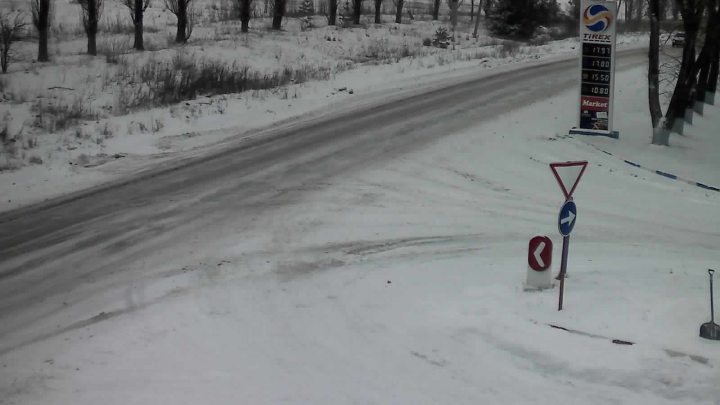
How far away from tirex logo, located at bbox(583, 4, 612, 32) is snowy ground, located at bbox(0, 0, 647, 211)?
298 inches

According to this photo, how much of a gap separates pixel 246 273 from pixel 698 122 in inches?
819

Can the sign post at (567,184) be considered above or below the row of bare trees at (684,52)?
below

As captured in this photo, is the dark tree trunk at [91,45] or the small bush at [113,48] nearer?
the small bush at [113,48]

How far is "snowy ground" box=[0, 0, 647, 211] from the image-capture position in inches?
566

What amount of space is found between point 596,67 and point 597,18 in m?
1.22

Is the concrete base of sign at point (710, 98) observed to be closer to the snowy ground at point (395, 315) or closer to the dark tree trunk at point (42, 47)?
the snowy ground at point (395, 315)

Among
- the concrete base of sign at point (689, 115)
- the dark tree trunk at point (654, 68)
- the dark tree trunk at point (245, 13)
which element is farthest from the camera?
the dark tree trunk at point (245, 13)

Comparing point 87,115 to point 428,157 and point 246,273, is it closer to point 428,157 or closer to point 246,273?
point 428,157

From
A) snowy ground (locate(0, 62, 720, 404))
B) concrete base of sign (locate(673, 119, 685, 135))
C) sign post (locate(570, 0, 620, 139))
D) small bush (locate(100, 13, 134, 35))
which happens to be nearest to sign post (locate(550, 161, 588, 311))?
snowy ground (locate(0, 62, 720, 404))

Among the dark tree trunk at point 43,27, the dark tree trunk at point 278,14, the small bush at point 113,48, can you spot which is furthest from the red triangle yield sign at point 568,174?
the dark tree trunk at point 278,14

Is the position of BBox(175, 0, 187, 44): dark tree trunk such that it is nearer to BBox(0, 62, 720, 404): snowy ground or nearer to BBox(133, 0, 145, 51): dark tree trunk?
BBox(133, 0, 145, 51): dark tree trunk

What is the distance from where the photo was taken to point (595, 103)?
18344mm

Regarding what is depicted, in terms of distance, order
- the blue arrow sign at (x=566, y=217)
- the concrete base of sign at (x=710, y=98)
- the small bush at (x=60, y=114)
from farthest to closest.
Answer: the concrete base of sign at (x=710, y=98) < the small bush at (x=60, y=114) < the blue arrow sign at (x=566, y=217)

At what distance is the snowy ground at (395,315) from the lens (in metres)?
6.27
